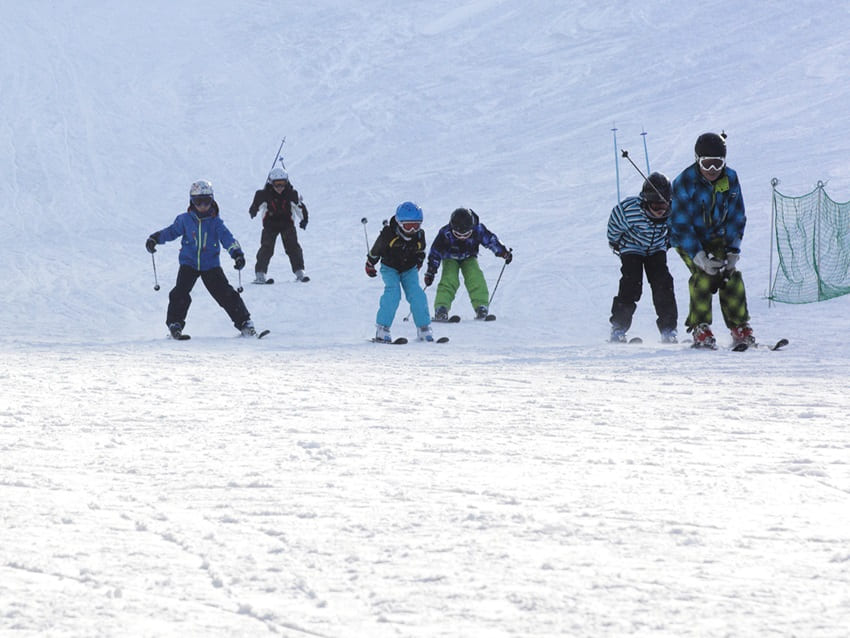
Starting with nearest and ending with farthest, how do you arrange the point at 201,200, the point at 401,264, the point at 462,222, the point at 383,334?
the point at 383,334 → the point at 401,264 → the point at 201,200 → the point at 462,222

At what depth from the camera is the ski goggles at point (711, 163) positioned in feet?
27.7

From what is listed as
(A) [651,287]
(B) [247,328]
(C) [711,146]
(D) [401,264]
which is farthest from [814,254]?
(B) [247,328]

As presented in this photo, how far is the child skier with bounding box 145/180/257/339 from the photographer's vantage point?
1073cm

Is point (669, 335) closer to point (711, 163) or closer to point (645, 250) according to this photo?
point (645, 250)

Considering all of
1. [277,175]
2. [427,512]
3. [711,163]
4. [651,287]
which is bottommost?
[427,512]

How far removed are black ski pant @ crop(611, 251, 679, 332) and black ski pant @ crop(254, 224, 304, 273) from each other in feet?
18.7

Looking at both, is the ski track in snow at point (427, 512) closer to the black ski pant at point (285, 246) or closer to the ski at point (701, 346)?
the ski at point (701, 346)

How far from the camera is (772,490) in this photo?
399 centimetres

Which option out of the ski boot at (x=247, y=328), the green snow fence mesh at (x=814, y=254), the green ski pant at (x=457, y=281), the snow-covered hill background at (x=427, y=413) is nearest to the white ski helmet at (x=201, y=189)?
the ski boot at (x=247, y=328)

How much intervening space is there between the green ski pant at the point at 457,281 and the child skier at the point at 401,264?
134 cm

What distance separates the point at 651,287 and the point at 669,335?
0.42 metres

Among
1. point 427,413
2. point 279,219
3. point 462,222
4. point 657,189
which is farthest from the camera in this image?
point 279,219

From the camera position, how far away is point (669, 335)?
9688mm

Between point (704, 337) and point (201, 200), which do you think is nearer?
point (704, 337)
